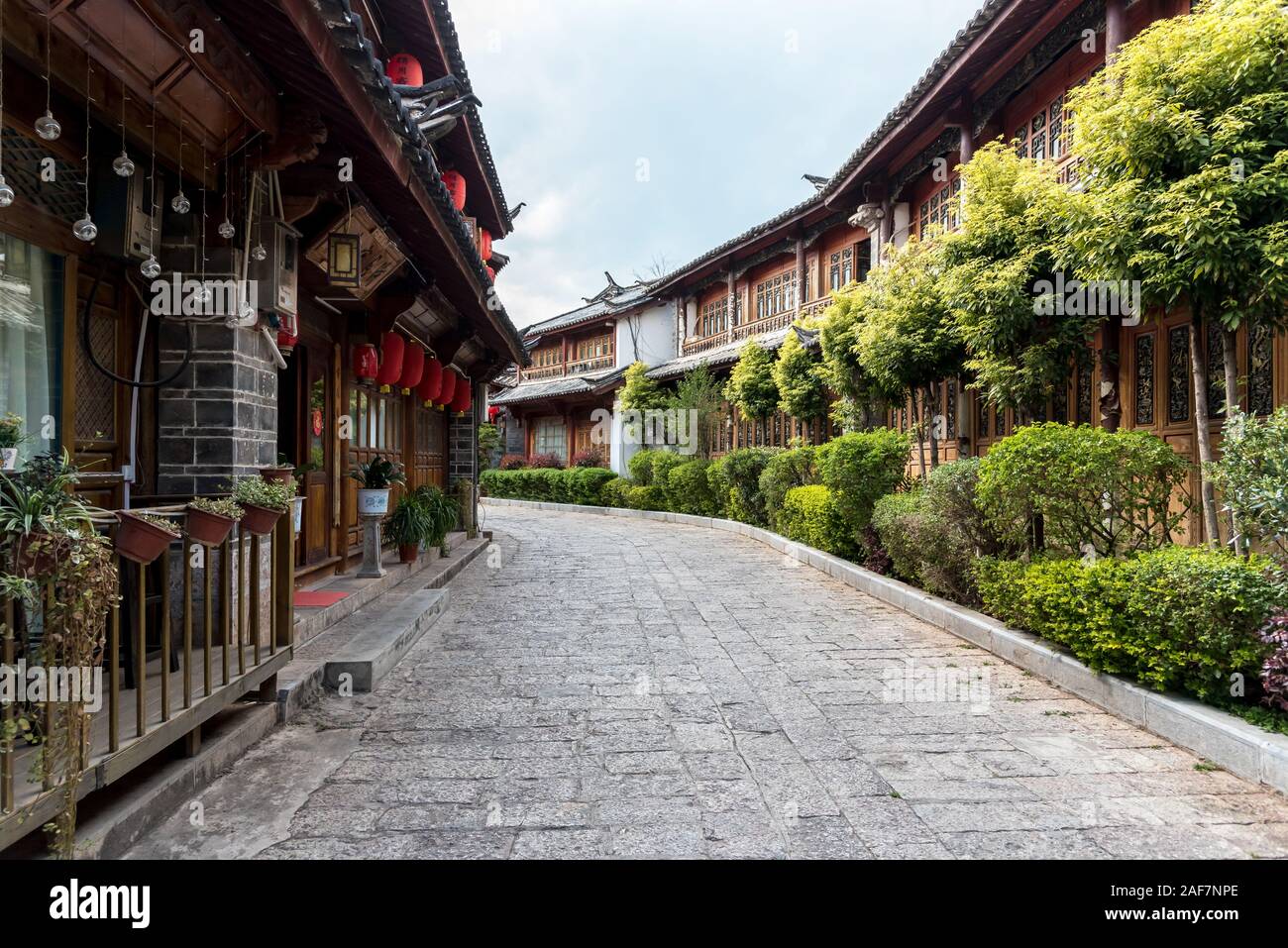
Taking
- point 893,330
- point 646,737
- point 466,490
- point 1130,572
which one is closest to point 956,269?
point 893,330

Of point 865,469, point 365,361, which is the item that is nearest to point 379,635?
point 365,361

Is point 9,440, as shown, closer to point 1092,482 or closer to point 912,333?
point 1092,482

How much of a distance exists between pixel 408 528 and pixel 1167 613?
6.97m

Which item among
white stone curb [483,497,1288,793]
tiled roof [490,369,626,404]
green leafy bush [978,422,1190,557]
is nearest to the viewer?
white stone curb [483,497,1288,793]

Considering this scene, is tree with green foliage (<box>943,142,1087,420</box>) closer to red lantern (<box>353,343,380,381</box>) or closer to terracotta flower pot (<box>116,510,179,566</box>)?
red lantern (<box>353,343,380,381</box>)

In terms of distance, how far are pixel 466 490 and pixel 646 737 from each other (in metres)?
9.83

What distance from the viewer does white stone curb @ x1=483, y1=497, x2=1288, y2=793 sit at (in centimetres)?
344

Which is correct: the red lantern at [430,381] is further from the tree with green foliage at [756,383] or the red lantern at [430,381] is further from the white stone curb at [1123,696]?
the tree with green foliage at [756,383]

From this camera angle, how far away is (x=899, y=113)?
11.1 m

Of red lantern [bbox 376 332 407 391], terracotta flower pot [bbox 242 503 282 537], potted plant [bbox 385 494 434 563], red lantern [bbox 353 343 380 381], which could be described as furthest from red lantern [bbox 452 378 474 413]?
terracotta flower pot [bbox 242 503 282 537]

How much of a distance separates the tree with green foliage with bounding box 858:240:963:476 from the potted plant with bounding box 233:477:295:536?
721 cm

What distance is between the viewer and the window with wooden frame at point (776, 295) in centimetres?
1780

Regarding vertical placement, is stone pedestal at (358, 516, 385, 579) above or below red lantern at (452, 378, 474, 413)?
below

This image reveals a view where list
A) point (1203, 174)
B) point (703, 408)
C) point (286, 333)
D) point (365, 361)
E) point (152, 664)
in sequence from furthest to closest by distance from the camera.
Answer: point (703, 408) < point (365, 361) < point (286, 333) < point (1203, 174) < point (152, 664)
